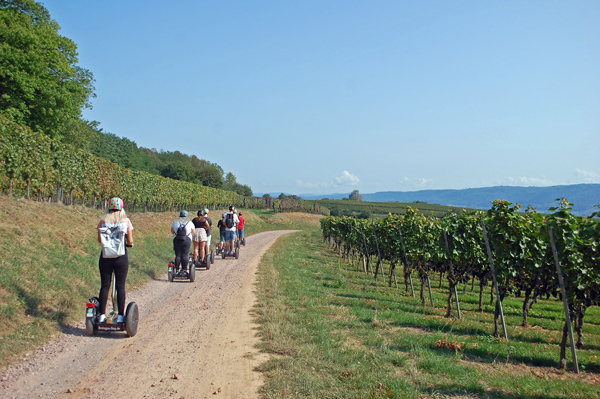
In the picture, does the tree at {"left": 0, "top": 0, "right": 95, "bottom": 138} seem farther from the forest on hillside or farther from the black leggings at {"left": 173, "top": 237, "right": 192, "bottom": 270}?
the black leggings at {"left": 173, "top": 237, "right": 192, "bottom": 270}

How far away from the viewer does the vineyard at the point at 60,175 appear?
54.9 ft

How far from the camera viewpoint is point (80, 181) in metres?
22.3

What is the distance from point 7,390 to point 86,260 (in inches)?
277

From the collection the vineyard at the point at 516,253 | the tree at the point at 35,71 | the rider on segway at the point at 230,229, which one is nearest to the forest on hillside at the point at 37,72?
the tree at the point at 35,71

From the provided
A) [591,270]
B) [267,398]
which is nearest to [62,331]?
[267,398]

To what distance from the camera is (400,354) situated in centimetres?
599

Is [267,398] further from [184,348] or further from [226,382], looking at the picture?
[184,348]

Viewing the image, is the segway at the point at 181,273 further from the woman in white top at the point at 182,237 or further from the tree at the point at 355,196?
the tree at the point at 355,196

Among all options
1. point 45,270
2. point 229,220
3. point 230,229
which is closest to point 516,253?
point 45,270

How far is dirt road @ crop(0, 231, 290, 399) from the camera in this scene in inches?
177

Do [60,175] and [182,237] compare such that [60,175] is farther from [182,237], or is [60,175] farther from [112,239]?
[112,239]

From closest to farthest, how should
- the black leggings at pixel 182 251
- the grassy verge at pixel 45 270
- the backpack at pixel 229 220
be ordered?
the grassy verge at pixel 45 270 < the black leggings at pixel 182 251 < the backpack at pixel 229 220

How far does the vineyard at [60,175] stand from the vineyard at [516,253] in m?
16.0

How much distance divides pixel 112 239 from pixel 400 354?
15.8ft
